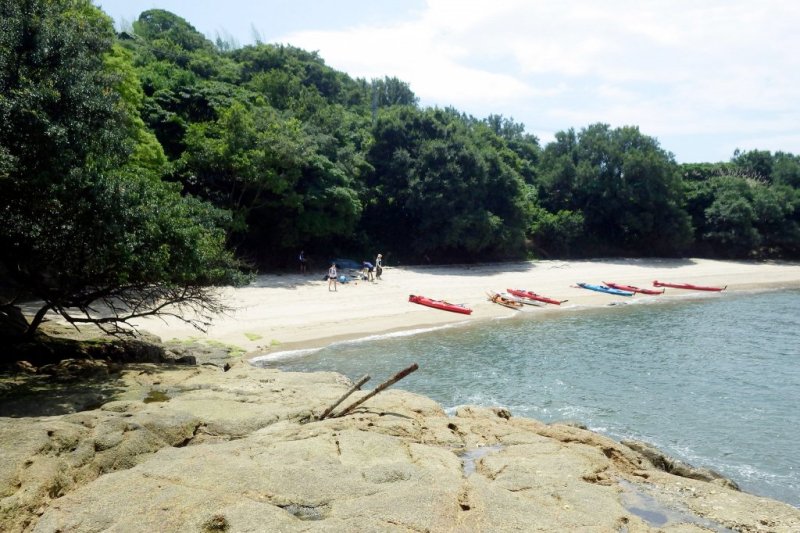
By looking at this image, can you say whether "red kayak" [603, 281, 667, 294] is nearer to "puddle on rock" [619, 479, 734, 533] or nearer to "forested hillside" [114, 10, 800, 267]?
"forested hillside" [114, 10, 800, 267]

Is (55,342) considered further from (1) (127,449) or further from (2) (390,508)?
(2) (390,508)

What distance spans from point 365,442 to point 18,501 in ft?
14.3

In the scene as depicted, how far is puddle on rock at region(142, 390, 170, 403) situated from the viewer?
10656 mm

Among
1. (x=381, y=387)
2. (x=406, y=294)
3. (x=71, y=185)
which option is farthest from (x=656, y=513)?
(x=406, y=294)

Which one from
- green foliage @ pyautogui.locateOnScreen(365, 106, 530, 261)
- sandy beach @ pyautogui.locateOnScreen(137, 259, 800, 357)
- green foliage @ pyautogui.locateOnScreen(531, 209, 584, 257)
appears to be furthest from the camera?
green foliage @ pyautogui.locateOnScreen(531, 209, 584, 257)

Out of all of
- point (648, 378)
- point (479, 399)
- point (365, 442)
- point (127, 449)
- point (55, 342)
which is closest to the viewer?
point (127, 449)

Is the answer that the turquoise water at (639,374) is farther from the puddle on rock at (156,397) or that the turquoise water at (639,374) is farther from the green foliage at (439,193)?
the green foliage at (439,193)

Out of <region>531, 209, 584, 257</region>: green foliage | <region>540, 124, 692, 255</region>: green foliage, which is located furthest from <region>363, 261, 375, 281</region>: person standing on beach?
<region>540, 124, 692, 255</region>: green foliage

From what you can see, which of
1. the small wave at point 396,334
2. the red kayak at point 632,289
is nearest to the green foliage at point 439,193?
the red kayak at point 632,289

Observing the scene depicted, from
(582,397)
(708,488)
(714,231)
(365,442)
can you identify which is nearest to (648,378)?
(582,397)

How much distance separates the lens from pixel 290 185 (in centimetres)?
3005

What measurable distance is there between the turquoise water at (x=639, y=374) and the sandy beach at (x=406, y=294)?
1522mm

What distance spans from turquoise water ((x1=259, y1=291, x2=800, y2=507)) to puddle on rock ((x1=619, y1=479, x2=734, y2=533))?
423 cm

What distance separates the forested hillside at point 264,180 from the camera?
10.7 meters
